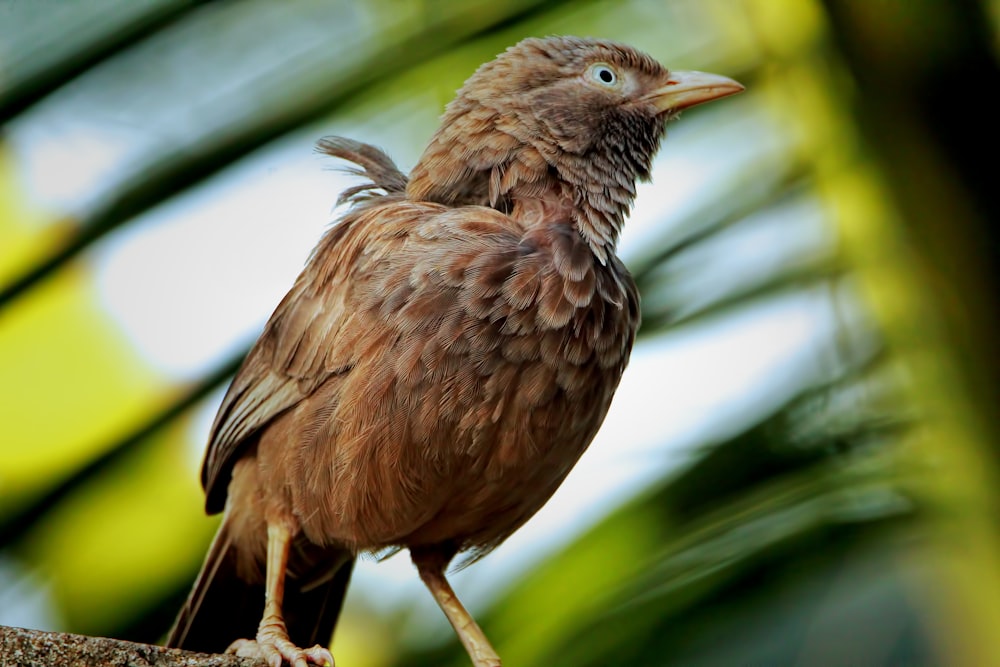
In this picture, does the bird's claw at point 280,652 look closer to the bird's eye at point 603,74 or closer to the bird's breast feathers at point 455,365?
the bird's breast feathers at point 455,365

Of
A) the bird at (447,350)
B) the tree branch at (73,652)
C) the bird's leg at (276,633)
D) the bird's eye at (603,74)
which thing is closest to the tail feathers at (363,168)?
the bird at (447,350)

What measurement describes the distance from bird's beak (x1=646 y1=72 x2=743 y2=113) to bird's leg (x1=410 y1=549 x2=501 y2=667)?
155cm

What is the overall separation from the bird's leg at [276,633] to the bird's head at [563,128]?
110 cm

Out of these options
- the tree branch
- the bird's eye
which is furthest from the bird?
the tree branch

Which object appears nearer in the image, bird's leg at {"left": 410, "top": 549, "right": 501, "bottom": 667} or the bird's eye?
bird's leg at {"left": 410, "top": 549, "right": 501, "bottom": 667}

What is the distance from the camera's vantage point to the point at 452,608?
141 inches

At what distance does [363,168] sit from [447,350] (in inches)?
40.9

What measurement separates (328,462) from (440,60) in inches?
66.3

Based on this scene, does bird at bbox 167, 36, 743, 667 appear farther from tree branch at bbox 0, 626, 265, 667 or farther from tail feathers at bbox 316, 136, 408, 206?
tree branch at bbox 0, 626, 265, 667

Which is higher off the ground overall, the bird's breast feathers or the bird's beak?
the bird's beak

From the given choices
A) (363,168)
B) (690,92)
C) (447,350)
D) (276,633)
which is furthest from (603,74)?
(276,633)

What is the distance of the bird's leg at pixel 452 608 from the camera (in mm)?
3439

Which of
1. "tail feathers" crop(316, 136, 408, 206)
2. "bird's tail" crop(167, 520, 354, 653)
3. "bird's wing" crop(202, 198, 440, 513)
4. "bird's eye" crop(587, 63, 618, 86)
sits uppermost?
"tail feathers" crop(316, 136, 408, 206)

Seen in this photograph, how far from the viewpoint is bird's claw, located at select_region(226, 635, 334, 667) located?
10.1ft
